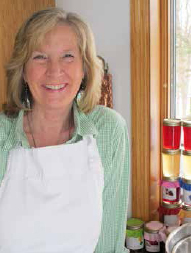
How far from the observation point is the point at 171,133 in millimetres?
1661

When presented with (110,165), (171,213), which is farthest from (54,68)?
(171,213)

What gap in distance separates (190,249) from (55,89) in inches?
29.1

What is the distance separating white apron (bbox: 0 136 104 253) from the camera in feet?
3.26

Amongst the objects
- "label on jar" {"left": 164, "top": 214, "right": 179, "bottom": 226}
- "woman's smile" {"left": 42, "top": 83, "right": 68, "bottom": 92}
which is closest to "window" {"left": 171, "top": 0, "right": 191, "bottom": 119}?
"label on jar" {"left": 164, "top": 214, "right": 179, "bottom": 226}

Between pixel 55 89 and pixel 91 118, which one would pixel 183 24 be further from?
pixel 55 89

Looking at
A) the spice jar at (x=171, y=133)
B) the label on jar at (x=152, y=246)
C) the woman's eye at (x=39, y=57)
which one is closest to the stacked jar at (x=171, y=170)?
the spice jar at (x=171, y=133)

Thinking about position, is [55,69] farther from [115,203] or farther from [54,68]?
[115,203]

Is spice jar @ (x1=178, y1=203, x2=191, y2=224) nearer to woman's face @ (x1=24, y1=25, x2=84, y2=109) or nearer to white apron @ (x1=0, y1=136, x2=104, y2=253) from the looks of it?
white apron @ (x1=0, y1=136, x2=104, y2=253)

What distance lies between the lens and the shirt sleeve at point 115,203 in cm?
110

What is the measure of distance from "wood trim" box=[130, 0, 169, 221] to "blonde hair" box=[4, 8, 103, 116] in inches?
20.8

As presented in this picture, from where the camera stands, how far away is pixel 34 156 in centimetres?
106

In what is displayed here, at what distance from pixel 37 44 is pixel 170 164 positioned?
92 centimetres

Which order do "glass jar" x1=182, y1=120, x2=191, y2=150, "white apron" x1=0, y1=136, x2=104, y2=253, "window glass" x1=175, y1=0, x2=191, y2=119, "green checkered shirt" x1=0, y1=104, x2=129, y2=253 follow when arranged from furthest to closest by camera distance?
1. "window glass" x1=175, y1=0, x2=191, y2=119
2. "glass jar" x1=182, y1=120, x2=191, y2=150
3. "green checkered shirt" x1=0, y1=104, x2=129, y2=253
4. "white apron" x1=0, y1=136, x2=104, y2=253

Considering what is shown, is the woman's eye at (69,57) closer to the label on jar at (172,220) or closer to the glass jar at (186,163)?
the glass jar at (186,163)
